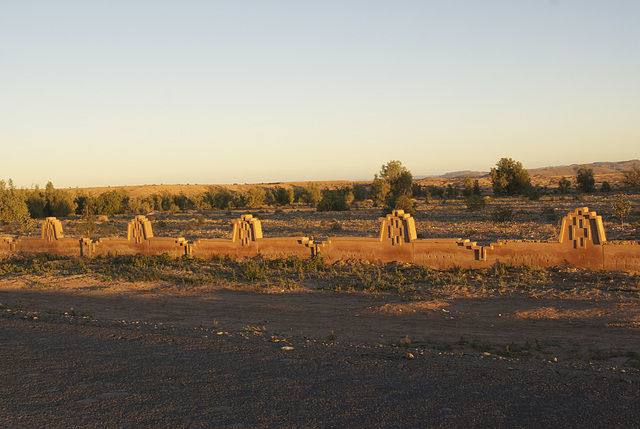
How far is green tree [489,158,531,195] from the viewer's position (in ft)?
229

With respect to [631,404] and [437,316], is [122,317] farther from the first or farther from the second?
[631,404]

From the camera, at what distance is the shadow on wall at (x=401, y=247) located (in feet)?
55.4

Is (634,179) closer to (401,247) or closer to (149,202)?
(401,247)

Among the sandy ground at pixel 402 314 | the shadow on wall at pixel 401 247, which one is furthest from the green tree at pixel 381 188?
the sandy ground at pixel 402 314

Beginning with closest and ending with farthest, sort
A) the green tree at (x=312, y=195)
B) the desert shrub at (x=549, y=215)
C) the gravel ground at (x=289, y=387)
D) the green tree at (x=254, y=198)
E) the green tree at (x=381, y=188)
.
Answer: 1. the gravel ground at (x=289, y=387)
2. the desert shrub at (x=549, y=215)
3. the green tree at (x=381, y=188)
4. the green tree at (x=254, y=198)
5. the green tree at (x=312, y=195)

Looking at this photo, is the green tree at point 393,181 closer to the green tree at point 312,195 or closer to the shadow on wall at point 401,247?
the green tree at point 312,195

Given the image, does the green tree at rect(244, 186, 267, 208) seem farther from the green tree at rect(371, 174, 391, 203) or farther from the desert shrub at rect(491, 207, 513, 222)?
the desert shrub at rect(491, 207, 513, 222)

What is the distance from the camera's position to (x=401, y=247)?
19.3 meters

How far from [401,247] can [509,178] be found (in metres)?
56.8

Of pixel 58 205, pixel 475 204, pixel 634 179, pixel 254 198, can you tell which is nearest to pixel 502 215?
pixel 475 204

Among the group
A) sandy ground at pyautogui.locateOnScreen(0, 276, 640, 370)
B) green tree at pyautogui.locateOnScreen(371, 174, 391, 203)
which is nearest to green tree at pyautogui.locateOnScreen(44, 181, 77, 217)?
green tree at pyautogui.locateOnScreen(371, 174, 391, 203)

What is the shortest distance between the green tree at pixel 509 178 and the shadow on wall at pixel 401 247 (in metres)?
55.3

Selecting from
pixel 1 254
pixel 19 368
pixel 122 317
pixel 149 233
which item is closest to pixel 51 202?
pixel 1 254

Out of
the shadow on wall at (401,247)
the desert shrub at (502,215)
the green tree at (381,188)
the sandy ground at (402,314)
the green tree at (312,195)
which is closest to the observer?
the sandy ground at (402,314)
